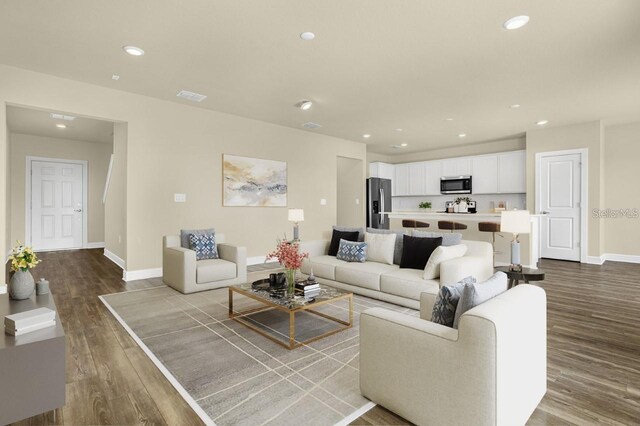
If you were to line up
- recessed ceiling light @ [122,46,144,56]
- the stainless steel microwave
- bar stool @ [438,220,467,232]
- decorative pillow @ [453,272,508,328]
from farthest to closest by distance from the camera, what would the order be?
the stainless steel microwave
bar stool @ [438,220,467,232]
recessed ceiling light @ [122,46,144,56]
decorative pillow @ [453,272,508,328]

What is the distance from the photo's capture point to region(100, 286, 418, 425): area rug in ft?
6.05

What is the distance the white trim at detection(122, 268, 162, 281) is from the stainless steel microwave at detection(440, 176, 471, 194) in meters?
7.14

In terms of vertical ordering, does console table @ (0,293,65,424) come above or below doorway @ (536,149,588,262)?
below

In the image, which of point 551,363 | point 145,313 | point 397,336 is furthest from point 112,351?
point 551,363

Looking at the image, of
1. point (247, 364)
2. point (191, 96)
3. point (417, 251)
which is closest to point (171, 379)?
point (247, 364)

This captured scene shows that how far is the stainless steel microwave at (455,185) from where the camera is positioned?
860 centimetres

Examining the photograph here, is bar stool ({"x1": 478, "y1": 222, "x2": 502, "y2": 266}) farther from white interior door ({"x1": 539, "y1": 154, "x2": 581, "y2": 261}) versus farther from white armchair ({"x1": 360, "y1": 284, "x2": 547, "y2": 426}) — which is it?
white armchair ({"x1": 360, "y1": 284, "x2": 547, "y2": 426})

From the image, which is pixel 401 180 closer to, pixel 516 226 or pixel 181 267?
pixel 516 226

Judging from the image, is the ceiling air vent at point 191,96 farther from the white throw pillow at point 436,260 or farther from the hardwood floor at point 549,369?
the white throw pillow at point 436,260

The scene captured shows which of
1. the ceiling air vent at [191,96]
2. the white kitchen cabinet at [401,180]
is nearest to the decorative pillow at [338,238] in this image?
the ceiling air vent at [191,96]

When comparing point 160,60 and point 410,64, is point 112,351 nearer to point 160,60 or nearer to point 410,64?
point 160,60

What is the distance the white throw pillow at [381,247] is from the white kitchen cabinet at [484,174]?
5263 mm

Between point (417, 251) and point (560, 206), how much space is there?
4.84 metres

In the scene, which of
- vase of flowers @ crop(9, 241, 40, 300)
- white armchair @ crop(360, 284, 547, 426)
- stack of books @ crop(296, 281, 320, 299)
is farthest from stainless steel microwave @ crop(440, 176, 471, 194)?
vase of flowers @ crop(9, 241, 40, 300)
